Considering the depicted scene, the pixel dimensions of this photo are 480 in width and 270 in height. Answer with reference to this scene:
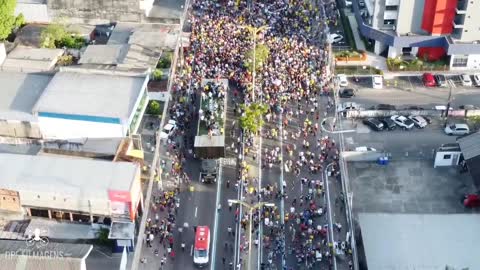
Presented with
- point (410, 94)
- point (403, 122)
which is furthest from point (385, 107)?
point (410, 94)

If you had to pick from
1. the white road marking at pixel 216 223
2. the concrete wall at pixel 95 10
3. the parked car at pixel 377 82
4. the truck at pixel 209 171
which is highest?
the concrete wall at pixel 95 10

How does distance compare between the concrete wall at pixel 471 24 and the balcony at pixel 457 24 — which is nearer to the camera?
the concrete wall at pixel 471 24

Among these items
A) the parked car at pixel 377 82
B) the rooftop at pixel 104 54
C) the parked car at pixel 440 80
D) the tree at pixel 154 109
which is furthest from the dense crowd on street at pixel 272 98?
the parked car at pixel 440 80

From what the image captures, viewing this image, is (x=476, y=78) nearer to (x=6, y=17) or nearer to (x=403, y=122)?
(x=403, y=122)

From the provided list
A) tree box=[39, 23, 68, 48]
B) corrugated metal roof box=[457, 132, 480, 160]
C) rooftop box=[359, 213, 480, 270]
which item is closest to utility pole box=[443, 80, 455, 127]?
corrugated metal roof box=[457, 132, 480, 160]

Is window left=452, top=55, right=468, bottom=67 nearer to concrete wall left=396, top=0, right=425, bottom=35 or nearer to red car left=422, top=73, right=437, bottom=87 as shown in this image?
red car left=422, top=73, right=437, bottom=87

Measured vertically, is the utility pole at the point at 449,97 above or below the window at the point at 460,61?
below

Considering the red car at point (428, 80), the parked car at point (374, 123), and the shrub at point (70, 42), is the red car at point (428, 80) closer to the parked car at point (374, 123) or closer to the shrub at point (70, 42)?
the parked car at point (374, 123)
